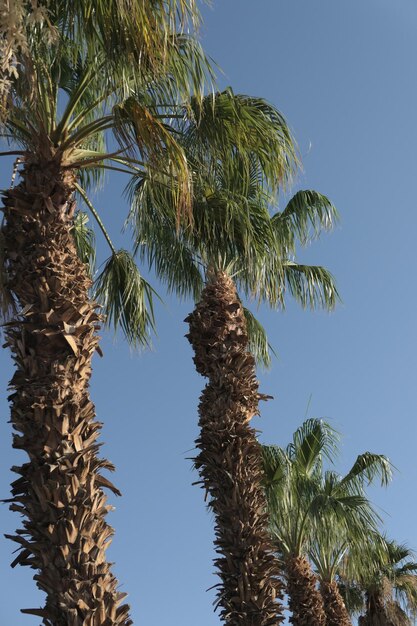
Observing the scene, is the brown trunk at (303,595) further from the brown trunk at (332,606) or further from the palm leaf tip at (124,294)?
the palm leaf tip at (124,294)

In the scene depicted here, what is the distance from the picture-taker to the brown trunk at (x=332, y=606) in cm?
1955

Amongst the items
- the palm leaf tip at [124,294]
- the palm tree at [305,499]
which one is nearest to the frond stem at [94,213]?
the palm leaf tip at [124,294]

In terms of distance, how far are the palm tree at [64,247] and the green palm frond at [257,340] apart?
4906 millimetres

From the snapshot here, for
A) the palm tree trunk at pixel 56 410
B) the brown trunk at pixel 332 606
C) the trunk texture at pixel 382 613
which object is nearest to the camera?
the palm tree trunk at pixel 56 410

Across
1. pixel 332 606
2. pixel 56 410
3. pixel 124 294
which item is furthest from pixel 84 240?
pixel 332 606

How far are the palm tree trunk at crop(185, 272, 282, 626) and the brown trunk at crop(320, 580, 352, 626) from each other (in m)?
9.65

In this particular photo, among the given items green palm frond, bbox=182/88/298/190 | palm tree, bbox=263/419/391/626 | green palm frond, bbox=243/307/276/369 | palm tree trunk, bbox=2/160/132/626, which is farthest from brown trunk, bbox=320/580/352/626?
palm tree trunk, bbox=2/160/132/626

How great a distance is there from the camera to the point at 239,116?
10.2 metres

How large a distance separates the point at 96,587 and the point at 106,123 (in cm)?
462

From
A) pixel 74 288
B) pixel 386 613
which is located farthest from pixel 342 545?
pixel 74 288

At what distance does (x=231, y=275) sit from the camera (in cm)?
1280

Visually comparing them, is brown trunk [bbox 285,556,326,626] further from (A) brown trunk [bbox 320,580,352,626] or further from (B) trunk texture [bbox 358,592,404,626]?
(B) trunk texture [bbox 358,592,404,626]

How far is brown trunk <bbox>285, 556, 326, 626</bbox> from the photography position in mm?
17156

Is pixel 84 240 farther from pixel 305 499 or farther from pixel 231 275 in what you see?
pixel 305 499
